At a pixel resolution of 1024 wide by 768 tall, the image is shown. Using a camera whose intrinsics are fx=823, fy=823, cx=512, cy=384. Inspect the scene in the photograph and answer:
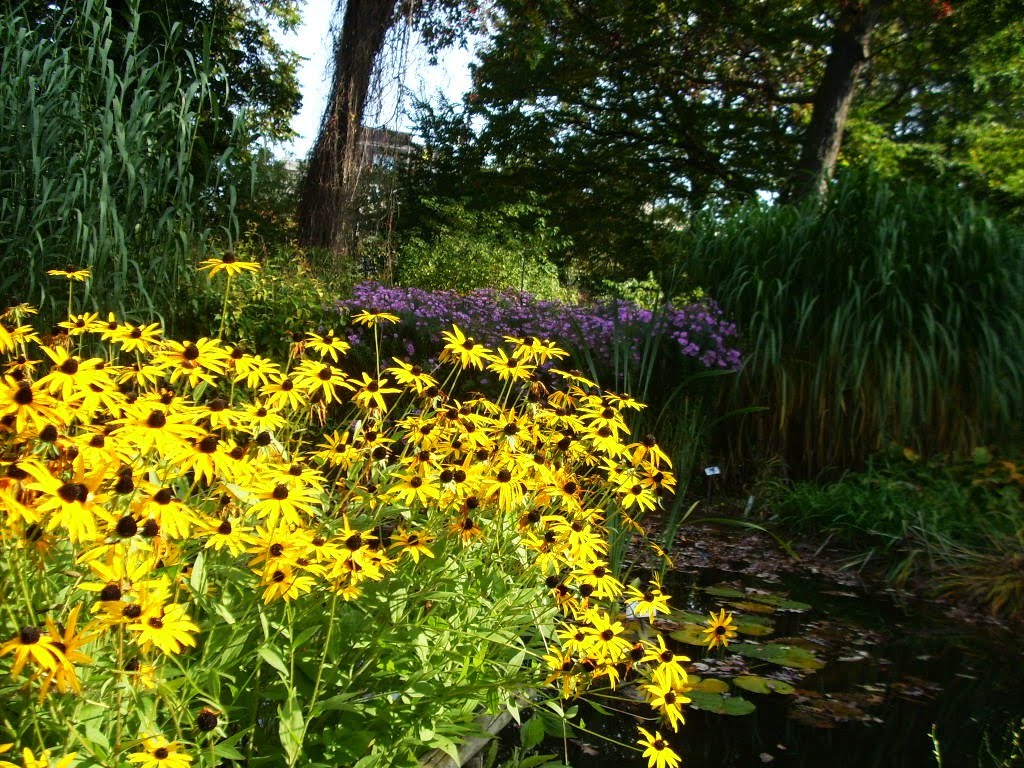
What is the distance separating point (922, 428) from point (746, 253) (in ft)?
5.03

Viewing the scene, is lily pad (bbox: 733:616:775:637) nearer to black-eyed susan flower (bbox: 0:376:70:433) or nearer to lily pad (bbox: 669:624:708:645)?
lily pad (bbox: 669:624:708:645)

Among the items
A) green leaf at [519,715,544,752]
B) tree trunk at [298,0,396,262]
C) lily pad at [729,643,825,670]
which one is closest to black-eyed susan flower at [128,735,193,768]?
green leaf at [519,715,544,752]

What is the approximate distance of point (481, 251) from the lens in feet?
37.1

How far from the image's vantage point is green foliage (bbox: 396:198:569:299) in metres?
10.8

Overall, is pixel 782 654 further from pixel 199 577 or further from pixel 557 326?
pixel 557 326

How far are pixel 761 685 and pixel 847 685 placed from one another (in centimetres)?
33

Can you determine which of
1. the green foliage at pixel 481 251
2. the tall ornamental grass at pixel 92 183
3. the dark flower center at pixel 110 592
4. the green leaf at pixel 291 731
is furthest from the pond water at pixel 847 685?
the green foliage at pixel 481 251

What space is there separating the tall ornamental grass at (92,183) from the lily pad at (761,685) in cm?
263

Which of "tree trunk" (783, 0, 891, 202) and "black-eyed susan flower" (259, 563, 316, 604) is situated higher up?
"tree trunk" (783, 0, 891, 202)

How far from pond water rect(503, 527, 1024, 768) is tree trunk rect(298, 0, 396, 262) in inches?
199

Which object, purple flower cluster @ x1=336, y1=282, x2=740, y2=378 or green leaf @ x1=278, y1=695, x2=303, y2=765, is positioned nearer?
green leaf @ x1=278, y1=695, x2=303, y2=765

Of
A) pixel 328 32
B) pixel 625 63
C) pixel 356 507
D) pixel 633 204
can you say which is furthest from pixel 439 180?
pixel 356 507

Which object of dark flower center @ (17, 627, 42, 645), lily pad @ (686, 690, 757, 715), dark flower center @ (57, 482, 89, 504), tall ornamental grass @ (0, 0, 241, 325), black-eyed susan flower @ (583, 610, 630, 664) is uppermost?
tall ornamental grass @ (0, 0, 241, 325)

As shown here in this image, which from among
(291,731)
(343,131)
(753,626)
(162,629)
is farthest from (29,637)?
(343,131)
